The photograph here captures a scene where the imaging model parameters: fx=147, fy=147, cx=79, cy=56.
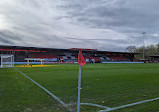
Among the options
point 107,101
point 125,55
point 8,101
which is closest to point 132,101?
point 107,101

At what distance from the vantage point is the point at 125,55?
269 ft

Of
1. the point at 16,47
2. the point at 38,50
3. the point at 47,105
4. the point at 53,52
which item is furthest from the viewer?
the point at 53,52

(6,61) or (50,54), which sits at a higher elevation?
(50,54)

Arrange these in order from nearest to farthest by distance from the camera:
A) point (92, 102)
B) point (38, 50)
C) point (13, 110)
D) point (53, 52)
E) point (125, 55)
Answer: point (13, 110) → point (92, 102) → point (38, 50) → point (53, 52) → point (125, 55)

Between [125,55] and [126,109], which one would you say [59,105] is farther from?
[125,55]

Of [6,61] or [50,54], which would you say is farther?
[50,54]

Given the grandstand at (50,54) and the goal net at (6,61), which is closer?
the goal net at (6,61)

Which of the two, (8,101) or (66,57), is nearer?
(8,101)

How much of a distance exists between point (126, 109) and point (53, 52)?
61.4m

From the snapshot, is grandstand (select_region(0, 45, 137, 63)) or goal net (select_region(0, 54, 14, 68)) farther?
grandstand (select_region(0, 45, 137, 63))

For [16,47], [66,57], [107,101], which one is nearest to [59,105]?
[107,101]

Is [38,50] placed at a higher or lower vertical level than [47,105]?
higher

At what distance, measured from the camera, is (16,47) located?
5234 centimetres

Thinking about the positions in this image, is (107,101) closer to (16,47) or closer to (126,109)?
(126,109)
